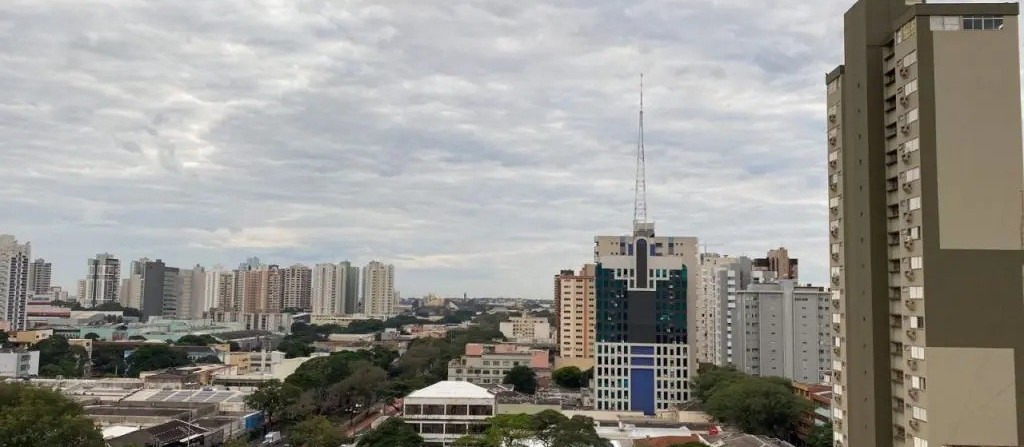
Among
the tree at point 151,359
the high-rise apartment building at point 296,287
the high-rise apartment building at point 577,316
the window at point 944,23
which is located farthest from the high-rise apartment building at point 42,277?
the window at point 944,23

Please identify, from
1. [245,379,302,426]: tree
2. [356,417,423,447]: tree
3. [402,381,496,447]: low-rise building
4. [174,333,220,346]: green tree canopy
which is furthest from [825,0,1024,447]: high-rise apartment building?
[174,333,220,346]: green tree canopy

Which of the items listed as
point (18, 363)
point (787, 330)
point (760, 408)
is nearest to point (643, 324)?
point (760, 408)

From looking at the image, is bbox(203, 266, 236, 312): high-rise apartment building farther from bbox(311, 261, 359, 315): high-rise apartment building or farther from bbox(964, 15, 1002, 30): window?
bbox(964, 15, 1002, 30): window

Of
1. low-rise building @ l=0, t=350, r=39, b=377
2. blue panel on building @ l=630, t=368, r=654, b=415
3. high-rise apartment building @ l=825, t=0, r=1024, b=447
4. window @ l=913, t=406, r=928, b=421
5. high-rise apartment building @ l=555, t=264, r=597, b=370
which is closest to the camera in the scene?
high-rise apartment building @ l=825, t=0, r=1024, b=447

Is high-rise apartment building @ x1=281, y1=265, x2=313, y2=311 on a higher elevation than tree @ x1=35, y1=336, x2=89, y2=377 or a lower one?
higher

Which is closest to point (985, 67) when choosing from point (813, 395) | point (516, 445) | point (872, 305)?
point (872, 305)

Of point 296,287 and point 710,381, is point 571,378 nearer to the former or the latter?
point 710,381
